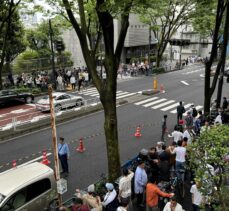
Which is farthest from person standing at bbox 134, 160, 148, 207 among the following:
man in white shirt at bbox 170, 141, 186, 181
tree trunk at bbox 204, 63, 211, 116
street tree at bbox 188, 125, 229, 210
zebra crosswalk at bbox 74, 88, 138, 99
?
zebra crosswalk at bbox 74, 88, 138, 99

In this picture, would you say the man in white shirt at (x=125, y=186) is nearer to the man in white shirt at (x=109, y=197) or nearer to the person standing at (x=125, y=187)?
the person standing at (x=125, y=187)

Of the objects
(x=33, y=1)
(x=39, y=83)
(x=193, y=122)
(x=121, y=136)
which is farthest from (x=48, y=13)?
(x=193, y=122)

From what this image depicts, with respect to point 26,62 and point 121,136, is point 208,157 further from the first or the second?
point 26,62

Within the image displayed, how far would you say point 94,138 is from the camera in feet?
57.6

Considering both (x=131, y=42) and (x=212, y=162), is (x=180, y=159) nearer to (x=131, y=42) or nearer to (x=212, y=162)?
(x=212, y=162)

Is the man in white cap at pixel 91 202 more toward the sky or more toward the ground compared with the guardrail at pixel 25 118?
more toward the sky

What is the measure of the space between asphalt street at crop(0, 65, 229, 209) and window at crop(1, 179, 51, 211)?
185 cm

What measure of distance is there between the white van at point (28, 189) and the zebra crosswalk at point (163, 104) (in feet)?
47.8

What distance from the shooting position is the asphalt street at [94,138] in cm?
1375

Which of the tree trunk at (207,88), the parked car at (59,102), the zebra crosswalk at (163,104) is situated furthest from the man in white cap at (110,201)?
the zebra crosswalk at (163,104)

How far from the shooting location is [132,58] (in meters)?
52.1

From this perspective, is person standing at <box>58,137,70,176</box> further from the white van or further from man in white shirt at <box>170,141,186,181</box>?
man in white shirt at <box>170,141,186,181</box>

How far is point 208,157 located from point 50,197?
5.42 m

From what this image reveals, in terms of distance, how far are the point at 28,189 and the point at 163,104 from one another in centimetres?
1750
